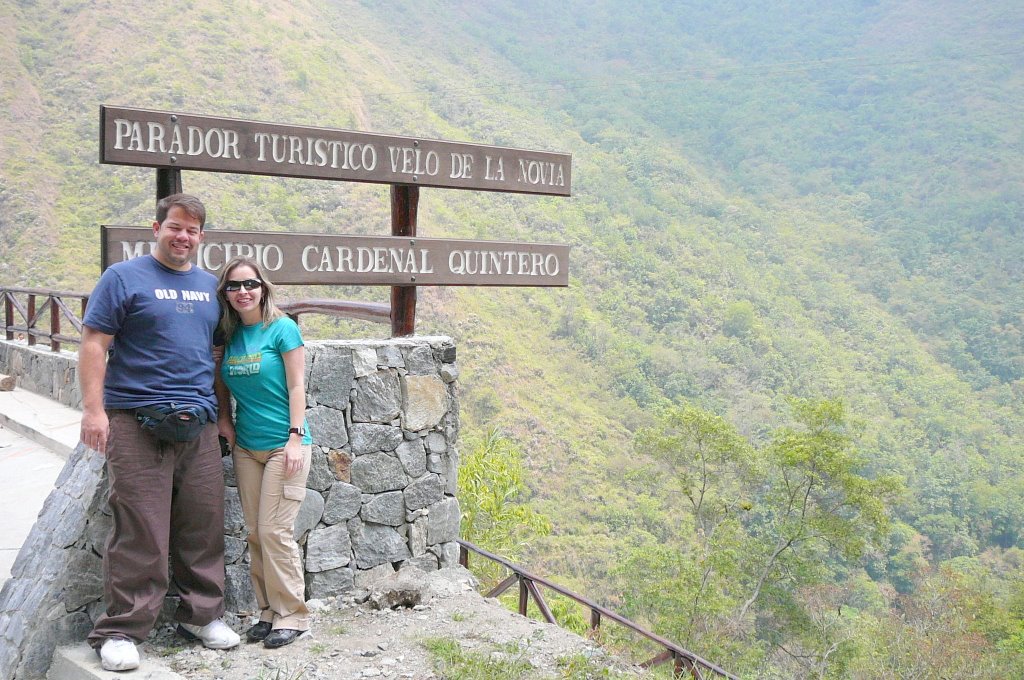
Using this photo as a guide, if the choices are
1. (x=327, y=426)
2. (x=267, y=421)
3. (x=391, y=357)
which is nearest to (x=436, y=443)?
(x=391, y=357)

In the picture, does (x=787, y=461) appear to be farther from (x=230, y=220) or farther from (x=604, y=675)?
(x=230, y=220)

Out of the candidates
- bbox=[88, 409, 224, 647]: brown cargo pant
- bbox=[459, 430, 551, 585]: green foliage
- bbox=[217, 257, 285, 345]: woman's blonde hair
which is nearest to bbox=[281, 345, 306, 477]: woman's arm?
bbox=[217, 257, 285, 345]: woman's blonde hair

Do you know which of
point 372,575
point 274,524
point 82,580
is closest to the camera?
point 82,580

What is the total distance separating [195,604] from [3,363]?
6.71 m

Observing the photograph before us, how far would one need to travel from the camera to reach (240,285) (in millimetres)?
2877

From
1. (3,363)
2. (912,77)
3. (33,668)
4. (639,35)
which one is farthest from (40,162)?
(912,77)

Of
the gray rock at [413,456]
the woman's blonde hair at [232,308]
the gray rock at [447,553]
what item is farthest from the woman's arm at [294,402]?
the gray rock at [447,553]

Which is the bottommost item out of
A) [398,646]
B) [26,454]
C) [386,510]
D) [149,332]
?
[398,646]

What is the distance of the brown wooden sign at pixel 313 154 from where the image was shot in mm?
3111

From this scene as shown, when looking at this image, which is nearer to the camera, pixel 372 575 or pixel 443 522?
pixel 372 575

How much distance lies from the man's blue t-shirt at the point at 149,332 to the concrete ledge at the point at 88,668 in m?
0.77

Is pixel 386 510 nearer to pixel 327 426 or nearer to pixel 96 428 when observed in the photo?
pixel 327 426

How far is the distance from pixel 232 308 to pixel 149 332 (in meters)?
0.36

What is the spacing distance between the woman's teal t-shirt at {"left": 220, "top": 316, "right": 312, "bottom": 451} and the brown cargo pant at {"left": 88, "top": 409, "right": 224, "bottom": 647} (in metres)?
0.14
